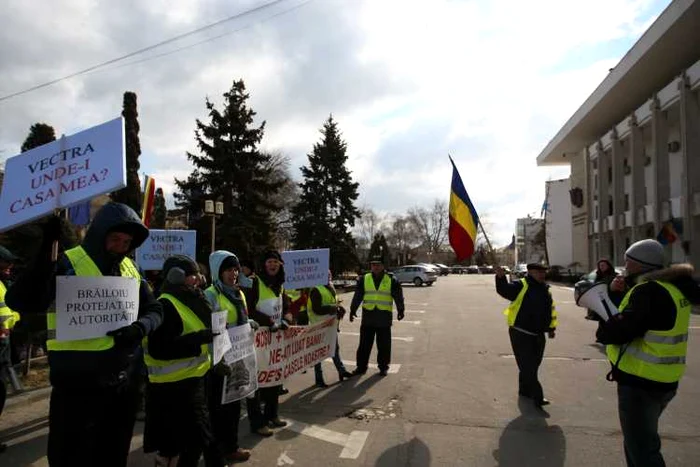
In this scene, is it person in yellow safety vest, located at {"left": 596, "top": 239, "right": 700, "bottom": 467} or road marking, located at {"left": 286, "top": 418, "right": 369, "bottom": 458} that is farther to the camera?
road marking, located at {"left": 286, "top": 418, "right": 369, "bottom": 458}

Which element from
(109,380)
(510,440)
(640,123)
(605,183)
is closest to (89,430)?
(109,380)

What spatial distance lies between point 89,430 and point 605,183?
50.1m

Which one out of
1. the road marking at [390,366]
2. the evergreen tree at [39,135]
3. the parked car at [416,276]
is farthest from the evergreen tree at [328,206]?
the road marking at [390,366]

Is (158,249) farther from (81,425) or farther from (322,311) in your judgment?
(81,425)

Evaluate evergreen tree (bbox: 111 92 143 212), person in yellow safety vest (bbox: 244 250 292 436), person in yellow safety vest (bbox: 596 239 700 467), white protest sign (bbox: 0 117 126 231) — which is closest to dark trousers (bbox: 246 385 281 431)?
person in yellow safety vest (bbox: 244 250 292 436)

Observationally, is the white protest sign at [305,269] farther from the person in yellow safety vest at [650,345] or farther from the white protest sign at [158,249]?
the person in yellow safety vest at [650,345]

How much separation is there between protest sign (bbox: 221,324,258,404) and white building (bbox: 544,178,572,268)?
7110 centimetres

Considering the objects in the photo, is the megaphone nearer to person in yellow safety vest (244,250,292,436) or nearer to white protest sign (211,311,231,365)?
white protest sign (211,311,231,365)

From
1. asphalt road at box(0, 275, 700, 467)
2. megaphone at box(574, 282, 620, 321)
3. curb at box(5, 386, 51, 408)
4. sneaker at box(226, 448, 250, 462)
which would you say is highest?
megaphone at box(574, 282, 620, 321)

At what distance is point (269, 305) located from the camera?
5.82 meters

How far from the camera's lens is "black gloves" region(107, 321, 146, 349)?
2.95 meters

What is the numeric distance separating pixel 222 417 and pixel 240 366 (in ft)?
1.50

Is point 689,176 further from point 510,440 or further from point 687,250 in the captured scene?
point 510,440

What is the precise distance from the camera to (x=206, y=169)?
101ft
